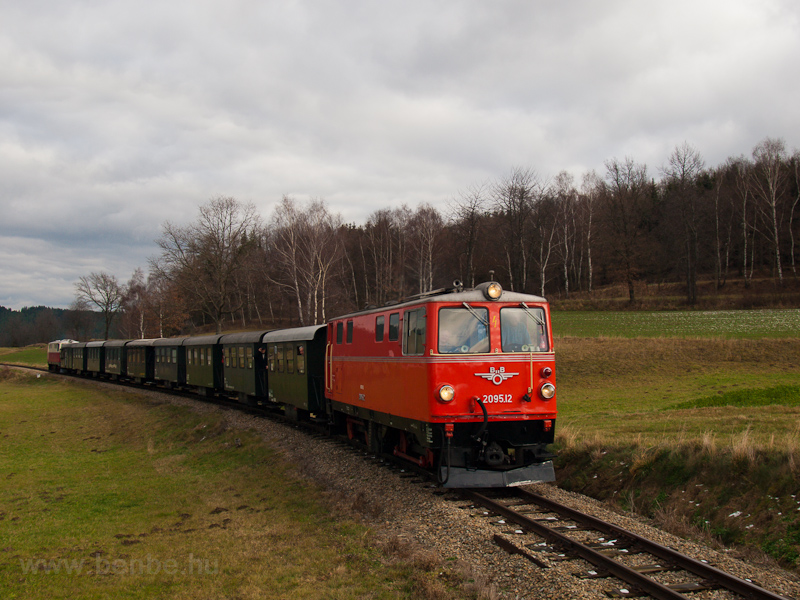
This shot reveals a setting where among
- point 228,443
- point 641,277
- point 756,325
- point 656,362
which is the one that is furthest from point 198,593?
point 641,277

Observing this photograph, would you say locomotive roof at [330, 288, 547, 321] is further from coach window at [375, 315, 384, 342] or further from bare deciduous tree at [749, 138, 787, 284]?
bare deciduous tree at [749, 138, 787, 284]

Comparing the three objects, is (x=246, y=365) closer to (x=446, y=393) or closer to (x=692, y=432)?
(x=446, y=393)

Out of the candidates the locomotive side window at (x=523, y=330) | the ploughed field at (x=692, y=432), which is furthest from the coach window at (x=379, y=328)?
the ploughed field at (x=692, y=432)

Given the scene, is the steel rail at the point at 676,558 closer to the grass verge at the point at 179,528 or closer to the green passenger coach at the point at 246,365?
the grass verge at the point at 179,528

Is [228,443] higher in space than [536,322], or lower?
lower

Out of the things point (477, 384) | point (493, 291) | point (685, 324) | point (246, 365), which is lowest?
point (246, 365)

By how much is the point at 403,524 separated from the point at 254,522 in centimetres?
301

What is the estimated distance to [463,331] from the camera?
384 inches

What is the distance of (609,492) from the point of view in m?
9.93

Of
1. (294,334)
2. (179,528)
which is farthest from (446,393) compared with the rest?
(294,334)

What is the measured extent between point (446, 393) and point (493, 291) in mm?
1998

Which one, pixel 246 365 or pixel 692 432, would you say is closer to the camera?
pixel 692 432

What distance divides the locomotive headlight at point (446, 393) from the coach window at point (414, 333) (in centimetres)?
74

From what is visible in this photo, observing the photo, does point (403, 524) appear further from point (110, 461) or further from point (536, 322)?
point (110, 461)
